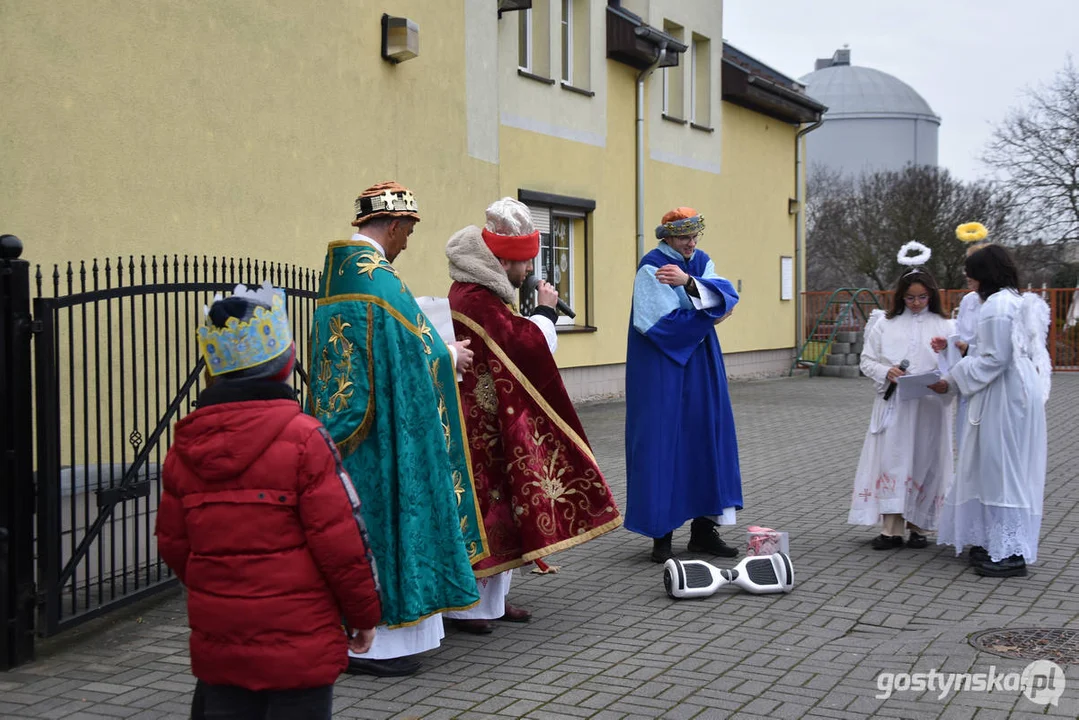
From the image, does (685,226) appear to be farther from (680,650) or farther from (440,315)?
(680,650)

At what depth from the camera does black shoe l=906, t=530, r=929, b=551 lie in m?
7.46

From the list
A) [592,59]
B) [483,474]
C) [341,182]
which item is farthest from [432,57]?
[483,474]

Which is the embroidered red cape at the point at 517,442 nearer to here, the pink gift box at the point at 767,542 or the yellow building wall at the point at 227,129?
the pink gift box at the point at 767,542

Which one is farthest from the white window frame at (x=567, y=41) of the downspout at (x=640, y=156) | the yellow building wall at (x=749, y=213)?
the yellow building wall at (x=749, y=213)

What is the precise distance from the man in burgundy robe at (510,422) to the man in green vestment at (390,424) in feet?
2.02

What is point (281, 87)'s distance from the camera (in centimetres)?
920

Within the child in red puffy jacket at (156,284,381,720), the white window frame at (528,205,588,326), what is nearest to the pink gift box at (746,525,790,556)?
the child in red puffy jacket at (156,284,381,720)

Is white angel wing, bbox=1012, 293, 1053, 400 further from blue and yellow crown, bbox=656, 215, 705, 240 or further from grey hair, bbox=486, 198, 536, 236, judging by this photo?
grey hair, bbox=486, 198, 536, 236

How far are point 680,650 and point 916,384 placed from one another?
275cm

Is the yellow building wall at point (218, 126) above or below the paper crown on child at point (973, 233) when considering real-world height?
above

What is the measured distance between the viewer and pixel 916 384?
7172 millimetres

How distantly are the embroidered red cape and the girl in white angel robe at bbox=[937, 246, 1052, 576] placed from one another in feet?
7.88

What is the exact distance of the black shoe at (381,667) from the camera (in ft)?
16.3

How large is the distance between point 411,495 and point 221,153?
15.2ft
